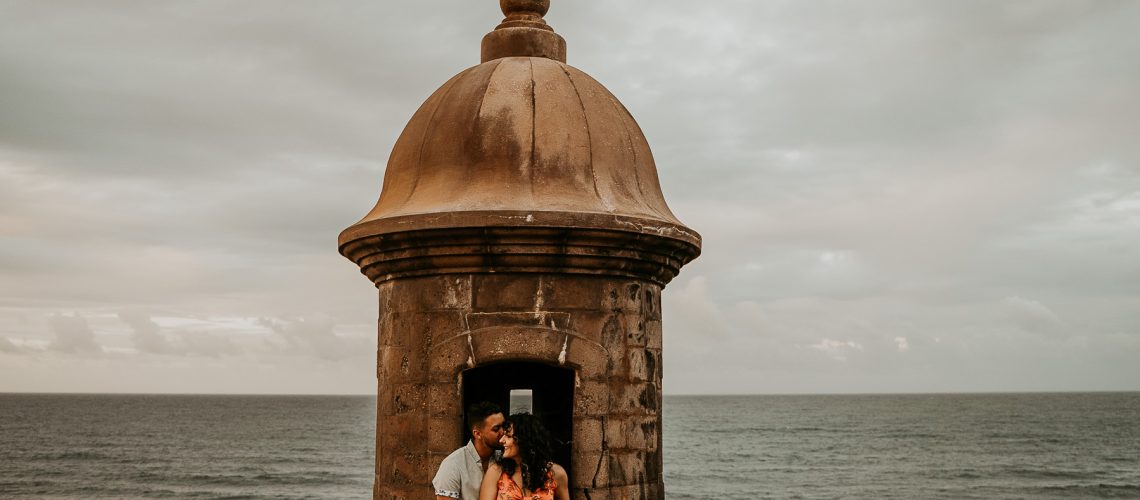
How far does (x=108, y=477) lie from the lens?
37406mm

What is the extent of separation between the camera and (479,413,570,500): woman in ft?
12.6

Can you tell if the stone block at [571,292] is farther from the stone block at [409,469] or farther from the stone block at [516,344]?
the stone block at [409,469]

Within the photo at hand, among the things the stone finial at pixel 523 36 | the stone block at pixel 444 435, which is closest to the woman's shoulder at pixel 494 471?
the stone block at pixel 444 435

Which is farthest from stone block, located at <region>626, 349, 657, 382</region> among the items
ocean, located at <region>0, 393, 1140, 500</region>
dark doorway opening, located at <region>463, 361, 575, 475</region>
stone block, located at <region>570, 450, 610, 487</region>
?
ocean, located at <region>0, 393, 1140, 500</region>

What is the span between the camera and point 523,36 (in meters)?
5.05

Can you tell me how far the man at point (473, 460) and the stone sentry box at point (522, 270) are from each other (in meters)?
0.27

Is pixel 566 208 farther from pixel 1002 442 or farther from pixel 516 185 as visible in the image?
pixel 1002 442

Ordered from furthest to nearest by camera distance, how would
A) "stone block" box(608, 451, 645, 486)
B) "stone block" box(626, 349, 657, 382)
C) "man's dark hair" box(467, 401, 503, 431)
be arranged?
"stone block" box(626, 349, 657, 382)
"stone block" box(608, 451, 645, 486)
"man's dark hair" box(467, 401, 503, 431)

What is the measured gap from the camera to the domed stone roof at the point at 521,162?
4.17m

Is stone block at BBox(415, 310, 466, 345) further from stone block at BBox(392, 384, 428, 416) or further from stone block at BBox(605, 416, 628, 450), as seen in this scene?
stone block at BBox(605, 416, 628, 450)

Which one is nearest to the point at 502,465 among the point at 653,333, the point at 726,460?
the point at 653,333

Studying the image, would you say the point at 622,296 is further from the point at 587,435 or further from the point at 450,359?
the point at 450,359

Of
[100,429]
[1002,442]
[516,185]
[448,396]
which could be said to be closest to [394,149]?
[516,185]

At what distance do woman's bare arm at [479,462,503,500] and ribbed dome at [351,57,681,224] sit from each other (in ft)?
3.36
